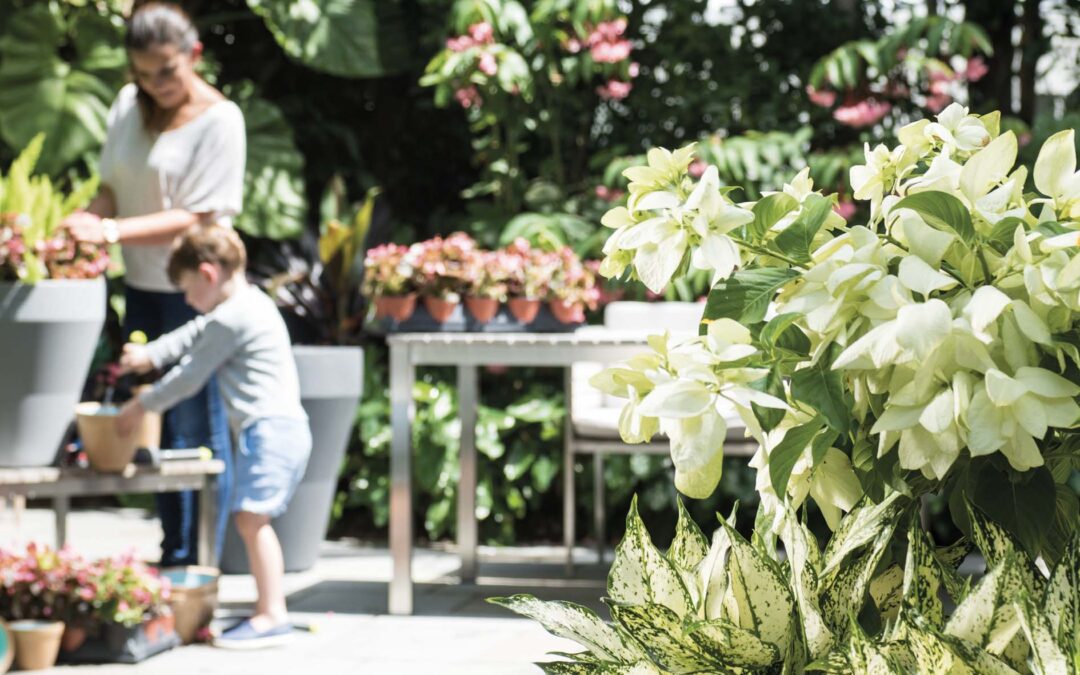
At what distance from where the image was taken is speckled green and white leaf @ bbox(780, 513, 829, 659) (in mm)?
719

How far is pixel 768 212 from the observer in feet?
2.53

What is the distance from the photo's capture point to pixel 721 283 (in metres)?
0.74

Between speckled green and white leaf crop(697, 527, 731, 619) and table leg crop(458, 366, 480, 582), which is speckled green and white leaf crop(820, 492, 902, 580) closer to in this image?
speckled green and white leaf crop(697, 527, 731, 619)

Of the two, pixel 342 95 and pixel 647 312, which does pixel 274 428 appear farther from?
pixel 342 95

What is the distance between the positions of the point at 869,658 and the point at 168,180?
3.41m

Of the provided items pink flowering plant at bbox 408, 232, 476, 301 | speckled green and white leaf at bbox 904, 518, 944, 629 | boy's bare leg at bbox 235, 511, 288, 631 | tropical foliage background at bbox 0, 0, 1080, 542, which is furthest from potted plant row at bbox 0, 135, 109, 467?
speckled green and white leaf at bbox 904, 518, 944, 629

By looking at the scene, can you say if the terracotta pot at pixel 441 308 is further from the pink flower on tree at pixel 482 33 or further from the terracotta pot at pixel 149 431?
the pink flower on tree at pixel 482 33

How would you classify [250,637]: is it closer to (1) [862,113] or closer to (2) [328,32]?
(1) [862,113]

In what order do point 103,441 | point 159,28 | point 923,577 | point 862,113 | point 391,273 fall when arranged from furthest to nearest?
point 862,113 < point 391,273 < point 159,28 < point 103,441 < point 923,577

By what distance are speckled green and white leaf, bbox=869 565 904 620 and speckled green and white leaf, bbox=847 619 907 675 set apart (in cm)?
15

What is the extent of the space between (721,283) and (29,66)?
554cm

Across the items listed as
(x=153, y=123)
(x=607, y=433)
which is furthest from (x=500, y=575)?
(x=153, y=123)

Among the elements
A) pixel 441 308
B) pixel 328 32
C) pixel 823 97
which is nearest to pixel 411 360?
pixel 441 308

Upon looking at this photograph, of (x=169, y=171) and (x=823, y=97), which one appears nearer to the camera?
(x=169, y=171)
